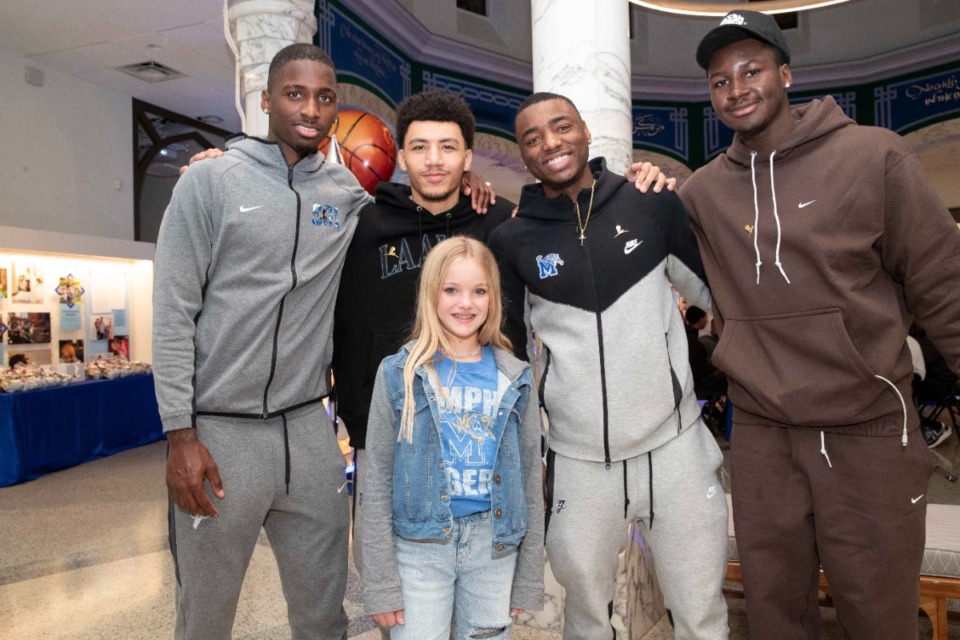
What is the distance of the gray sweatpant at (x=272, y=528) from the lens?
6.08 feet

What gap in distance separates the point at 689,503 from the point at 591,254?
2.38ft

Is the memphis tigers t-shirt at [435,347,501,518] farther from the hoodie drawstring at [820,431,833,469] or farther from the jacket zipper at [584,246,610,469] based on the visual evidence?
the hoodie drawstring at [820,431,833,469]

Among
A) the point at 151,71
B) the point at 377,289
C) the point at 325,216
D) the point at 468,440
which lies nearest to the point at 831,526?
the point at 468,440

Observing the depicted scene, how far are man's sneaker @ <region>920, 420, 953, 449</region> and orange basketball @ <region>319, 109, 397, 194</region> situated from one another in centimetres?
546

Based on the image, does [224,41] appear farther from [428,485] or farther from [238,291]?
[428,485]

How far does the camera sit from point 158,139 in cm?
914

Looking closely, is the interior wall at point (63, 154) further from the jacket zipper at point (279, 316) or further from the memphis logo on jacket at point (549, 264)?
the memphis logo on jacket at point (549, 264)

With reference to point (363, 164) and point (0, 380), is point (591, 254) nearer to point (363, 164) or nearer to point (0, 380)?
point (363, 164)

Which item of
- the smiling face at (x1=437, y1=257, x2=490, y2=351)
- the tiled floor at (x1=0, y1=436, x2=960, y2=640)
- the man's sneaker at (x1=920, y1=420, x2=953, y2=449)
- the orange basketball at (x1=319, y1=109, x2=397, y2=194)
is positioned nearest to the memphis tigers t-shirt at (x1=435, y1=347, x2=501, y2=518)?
the smiling face at (x1=437, y1=257, x2=490, y2=351)

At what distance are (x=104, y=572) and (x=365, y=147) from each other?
A: 283cm

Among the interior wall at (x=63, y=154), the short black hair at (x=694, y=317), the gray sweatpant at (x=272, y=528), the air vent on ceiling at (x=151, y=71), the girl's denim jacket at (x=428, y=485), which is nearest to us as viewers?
the girl's denim jacket at (x=428, y=485)

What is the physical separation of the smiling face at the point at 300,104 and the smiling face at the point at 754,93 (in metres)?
1.11

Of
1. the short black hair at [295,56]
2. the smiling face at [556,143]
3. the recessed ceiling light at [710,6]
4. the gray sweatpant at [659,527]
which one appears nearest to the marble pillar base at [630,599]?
the gray sweatpant at [659,527]

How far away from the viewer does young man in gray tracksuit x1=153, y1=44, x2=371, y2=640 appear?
184 centimetres
